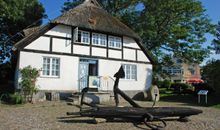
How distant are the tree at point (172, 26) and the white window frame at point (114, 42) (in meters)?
6.05

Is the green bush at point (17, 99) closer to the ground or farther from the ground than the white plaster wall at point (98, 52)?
closer to the ground

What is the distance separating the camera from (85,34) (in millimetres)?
18062

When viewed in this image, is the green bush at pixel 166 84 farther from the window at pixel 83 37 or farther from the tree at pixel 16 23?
the window at pixel 83 37

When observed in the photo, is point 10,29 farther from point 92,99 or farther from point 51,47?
point 92,99

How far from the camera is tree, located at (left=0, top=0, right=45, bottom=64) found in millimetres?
22984

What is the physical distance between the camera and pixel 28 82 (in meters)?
14.7

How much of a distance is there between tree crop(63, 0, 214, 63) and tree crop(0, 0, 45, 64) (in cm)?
1007

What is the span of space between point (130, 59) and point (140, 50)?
1.53 meters

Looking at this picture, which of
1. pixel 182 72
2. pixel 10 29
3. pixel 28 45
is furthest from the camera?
pixel 182 72

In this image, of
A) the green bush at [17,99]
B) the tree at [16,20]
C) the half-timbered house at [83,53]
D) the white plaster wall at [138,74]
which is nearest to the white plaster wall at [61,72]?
the half-timbered house at [83,53]

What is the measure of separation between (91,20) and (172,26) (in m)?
12.0

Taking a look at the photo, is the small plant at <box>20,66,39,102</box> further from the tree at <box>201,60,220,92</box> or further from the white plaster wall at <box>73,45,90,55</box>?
the tree at <box>201,60,220,92</box>

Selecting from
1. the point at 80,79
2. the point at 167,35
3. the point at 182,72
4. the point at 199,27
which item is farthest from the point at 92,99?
the point at 182,72

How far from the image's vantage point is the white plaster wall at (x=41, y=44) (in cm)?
1570
